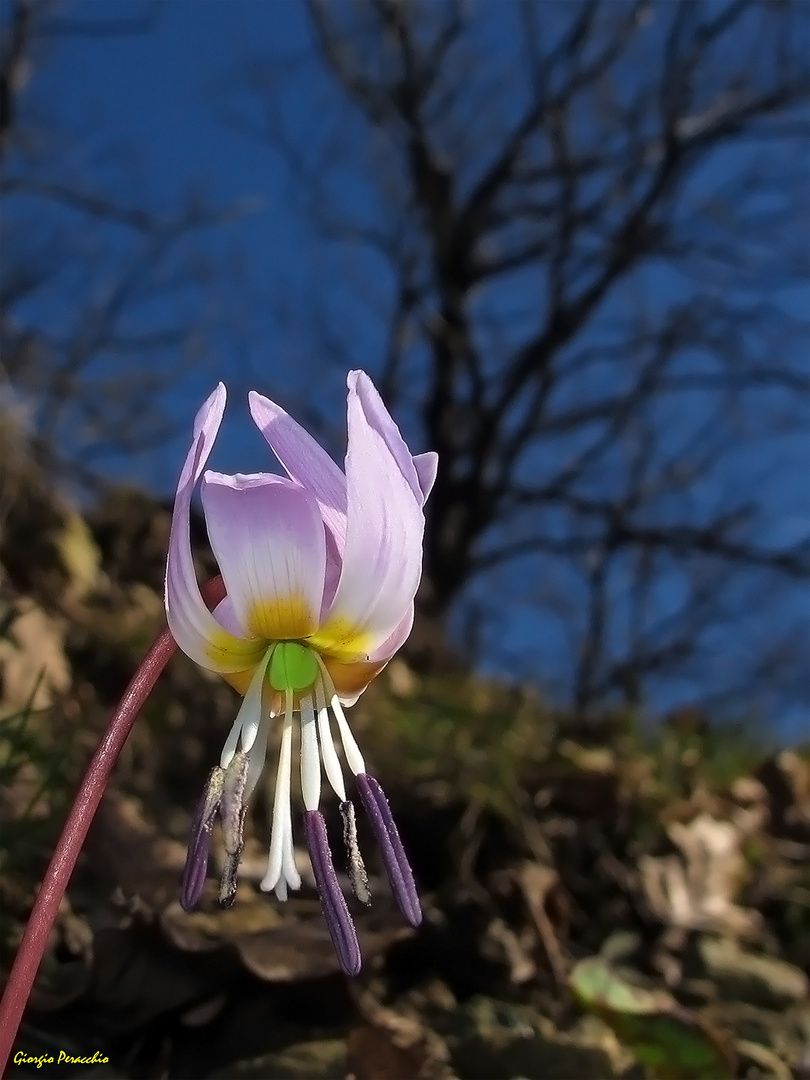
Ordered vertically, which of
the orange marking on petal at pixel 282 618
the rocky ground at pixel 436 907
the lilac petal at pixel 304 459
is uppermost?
the lilac petal at pixel 304 459

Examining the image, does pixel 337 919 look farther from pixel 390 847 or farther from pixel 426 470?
pixel 426 470

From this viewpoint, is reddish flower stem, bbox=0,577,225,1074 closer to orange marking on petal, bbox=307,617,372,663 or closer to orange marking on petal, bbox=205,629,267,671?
orange marking on petal, bbox=205,629,267,671

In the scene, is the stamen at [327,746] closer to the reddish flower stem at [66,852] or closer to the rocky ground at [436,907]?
the reddish flower stem at [66,852]

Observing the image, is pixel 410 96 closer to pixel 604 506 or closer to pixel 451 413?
pixel 451 413

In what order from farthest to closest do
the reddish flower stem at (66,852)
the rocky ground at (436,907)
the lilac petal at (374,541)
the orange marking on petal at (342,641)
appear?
the rocky ground at (436,907), the orange marking on petal at (342,641), the lilac petal at (374,541), the reddish flower stem at (66,852)

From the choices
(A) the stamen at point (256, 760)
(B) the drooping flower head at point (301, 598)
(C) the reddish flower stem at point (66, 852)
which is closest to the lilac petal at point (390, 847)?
(B) the drooping flower head at point (301, 598)

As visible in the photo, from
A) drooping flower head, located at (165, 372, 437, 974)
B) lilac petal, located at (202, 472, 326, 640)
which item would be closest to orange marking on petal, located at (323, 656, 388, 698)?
drooping flower head, located at (165, 372, 437, 974)

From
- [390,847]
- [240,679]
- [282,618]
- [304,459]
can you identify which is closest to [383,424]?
[304,459]
